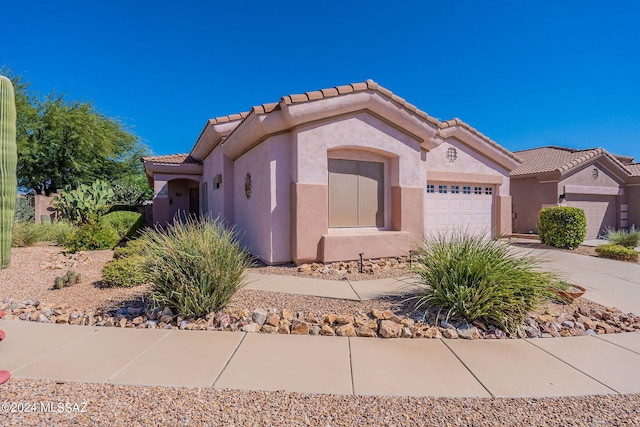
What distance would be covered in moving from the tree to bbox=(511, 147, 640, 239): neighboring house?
27681mm

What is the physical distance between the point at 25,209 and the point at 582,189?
27987 millimetres

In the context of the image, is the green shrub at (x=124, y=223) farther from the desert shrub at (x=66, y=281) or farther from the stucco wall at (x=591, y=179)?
the stucco wall at (x=591, y=179)

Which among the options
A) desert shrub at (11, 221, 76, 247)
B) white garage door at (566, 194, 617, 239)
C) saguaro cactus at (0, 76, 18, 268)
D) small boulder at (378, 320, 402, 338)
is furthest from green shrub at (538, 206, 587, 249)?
desert shrub at (11, 221, 76, 247)

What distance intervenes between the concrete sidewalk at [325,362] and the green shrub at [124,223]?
9.44m

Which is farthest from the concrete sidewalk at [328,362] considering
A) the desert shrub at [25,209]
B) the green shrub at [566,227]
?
the desert shrub at [25,209]

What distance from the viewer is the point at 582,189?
642 inches

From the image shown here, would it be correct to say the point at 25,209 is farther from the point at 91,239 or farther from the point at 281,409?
the point at 281,409

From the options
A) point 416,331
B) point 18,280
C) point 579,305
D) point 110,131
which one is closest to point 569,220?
point 579,305

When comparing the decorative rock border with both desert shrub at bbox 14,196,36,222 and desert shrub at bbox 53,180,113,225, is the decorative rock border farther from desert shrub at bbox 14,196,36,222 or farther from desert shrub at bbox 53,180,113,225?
desert shrub at bbox 14,196,36,222

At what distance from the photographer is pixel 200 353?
3777 mm

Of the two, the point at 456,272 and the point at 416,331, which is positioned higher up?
the point at 456,272

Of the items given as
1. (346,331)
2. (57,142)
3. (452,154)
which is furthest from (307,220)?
(57,142)

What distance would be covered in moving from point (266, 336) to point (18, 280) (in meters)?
6.49

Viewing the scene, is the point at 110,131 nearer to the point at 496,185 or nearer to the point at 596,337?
the point at 496,185
